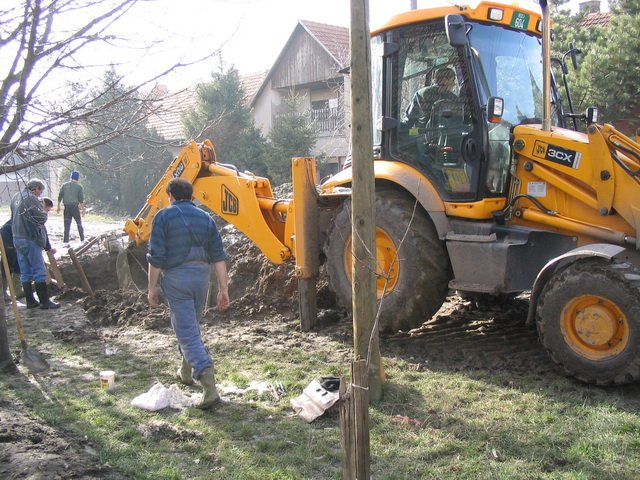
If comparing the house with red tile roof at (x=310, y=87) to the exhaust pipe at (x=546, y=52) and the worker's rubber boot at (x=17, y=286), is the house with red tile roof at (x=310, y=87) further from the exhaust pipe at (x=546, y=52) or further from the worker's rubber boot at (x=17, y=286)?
the exhaust pipe at (x=546, y=52)

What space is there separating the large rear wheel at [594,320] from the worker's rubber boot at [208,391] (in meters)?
2.64

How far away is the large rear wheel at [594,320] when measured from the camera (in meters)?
4.99

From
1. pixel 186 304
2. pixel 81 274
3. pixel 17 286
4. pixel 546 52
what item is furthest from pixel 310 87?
pixel 186 304

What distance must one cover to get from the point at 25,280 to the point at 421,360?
595 cm

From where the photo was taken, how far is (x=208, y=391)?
5.29 meters

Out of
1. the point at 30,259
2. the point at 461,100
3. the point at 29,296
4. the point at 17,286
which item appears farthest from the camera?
the point at 17,286

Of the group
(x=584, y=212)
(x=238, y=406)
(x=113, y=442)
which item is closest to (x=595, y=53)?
(x=584, y=212)

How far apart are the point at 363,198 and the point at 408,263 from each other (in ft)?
5.39

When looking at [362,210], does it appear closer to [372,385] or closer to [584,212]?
[372,385]

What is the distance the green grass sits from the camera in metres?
4.11

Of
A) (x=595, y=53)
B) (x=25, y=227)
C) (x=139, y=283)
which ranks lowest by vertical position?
(x=139, y=283)

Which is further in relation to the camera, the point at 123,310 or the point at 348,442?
the point at 123,310

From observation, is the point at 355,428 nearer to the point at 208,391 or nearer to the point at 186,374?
the point at 208,391

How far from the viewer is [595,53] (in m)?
12.7
